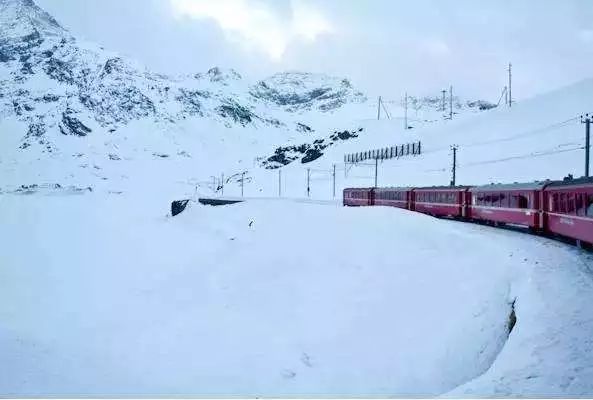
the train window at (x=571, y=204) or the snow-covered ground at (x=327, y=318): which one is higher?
the train window at (x=571, y=204)

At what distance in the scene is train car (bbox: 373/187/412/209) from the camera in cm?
4278

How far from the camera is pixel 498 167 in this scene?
68.2 m

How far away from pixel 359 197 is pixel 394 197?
30.4ft

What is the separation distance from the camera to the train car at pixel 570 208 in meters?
18.3

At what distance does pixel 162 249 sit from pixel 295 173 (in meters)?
60.1

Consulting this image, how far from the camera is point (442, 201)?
36.8 m

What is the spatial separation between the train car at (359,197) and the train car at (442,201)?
32.6 feet

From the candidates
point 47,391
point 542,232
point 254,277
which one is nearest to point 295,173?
point 254,277

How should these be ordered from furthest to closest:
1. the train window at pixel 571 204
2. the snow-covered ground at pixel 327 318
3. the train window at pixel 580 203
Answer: the train window at pixel 571 204
the train window at pixel 580 203
the snow-covered ground at pixel 327 318

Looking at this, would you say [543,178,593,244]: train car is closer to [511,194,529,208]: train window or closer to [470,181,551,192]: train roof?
[470,181,551,192]: train roof

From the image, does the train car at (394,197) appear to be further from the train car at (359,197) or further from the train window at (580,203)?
the train window at (580,203)

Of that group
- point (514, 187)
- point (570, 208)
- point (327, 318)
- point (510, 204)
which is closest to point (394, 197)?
point (510, 204)

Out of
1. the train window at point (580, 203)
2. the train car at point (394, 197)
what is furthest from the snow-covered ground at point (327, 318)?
the train car at point (394, 197)

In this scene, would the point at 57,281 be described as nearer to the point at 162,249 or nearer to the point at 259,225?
the point at 162,249
